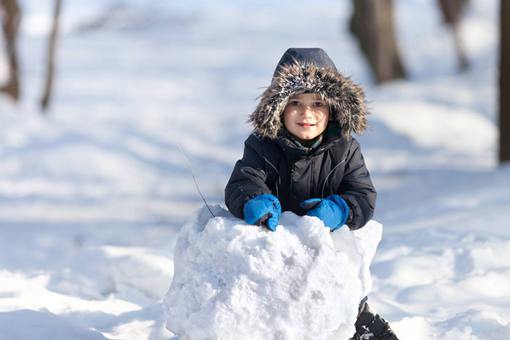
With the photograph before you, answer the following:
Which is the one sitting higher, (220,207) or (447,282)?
(220,207)

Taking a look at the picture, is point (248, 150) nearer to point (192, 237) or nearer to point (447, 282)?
point (192, 237)

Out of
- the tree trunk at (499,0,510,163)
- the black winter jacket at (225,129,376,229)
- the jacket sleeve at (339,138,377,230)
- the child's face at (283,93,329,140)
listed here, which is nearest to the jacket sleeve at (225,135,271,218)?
the black winter jacket at (225,129,376,229)

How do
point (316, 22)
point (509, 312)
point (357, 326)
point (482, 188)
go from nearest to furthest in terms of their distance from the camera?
point (357, 326) < point (509, 312) < point (482, 188) < point (316, 22)

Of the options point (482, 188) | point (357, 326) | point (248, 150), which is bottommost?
point (482, 188)

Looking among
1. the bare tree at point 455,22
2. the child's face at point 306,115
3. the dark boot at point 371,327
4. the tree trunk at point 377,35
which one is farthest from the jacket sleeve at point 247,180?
the bare tree at point 455,22

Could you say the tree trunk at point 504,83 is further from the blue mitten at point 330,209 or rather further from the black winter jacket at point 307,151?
the blue mitten at point 330,209

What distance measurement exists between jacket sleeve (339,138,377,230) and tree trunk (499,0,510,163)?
626cm

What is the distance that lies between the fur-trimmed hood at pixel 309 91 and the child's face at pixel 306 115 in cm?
4

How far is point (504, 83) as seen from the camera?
9938 mm

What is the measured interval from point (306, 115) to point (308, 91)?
10 cm

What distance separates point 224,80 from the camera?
23781 mm

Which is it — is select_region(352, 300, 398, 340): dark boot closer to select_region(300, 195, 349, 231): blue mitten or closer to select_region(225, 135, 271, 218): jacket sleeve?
select_region(300, 195, 349, 231): blue mitten

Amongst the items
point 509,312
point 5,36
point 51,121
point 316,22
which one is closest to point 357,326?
point 509,312

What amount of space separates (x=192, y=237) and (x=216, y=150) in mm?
12313
